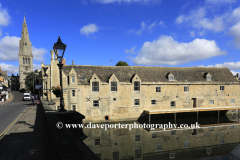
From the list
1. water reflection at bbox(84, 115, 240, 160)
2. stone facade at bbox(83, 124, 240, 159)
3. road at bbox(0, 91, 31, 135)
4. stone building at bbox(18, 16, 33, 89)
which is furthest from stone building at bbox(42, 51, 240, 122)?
stone building at bbox(18, 16, 33, 89)

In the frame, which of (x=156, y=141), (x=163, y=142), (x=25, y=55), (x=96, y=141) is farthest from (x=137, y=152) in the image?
(x=25, y=55)

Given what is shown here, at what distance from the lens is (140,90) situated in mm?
32125

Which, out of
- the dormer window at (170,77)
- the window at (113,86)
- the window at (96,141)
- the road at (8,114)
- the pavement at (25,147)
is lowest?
the window at (96,141)

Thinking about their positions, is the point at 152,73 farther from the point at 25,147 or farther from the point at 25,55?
the point at 25,55

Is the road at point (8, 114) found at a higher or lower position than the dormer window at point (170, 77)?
lower

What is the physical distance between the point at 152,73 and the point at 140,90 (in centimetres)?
544

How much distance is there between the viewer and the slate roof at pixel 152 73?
3203 cm

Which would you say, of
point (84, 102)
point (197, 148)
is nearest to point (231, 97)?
point (197, 148)

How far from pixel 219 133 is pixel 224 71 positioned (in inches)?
668

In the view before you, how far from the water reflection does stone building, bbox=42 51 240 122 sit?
3368 millimetres

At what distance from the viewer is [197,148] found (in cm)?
2408

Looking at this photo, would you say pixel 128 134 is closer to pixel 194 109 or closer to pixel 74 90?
pixel 74 90

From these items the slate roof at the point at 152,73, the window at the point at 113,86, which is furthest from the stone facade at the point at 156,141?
the slate roof at the point at 152,73

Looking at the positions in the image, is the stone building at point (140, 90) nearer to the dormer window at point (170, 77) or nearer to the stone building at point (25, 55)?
the dormer window at point (170, 77)
